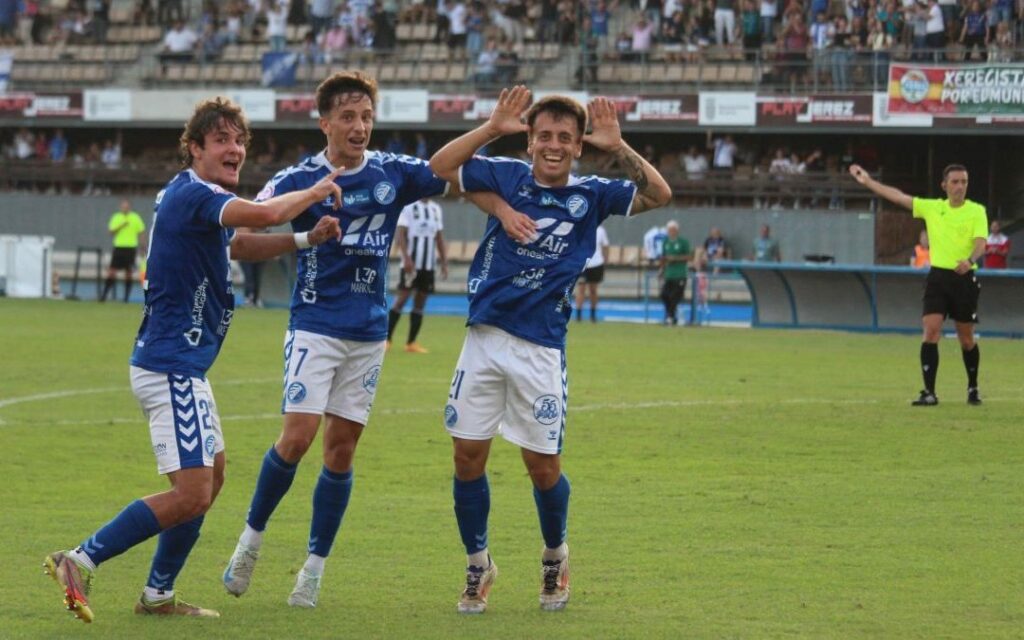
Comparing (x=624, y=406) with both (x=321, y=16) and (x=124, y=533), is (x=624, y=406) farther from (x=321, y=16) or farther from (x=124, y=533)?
(x=321, y=16)

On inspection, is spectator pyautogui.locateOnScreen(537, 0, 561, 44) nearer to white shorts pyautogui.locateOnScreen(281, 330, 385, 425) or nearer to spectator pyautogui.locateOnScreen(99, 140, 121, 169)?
spectator pyautogui.locateOnScreen(99, 140, 121, 169)

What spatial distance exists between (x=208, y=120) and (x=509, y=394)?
1.70 m

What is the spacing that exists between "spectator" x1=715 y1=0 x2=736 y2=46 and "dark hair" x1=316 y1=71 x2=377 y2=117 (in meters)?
31.5

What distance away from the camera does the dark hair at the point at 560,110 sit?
23.9 feet

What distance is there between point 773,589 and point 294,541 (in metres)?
2.67

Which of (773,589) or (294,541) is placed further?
(294,541)

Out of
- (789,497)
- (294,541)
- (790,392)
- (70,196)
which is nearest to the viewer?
(294,541)

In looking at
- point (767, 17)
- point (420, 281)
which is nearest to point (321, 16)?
point (767, 17)

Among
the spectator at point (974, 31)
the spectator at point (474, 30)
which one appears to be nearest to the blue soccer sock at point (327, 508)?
the spectator at point (974, 31)

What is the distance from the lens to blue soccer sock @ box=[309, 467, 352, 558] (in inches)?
297

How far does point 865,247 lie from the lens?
35.7 meters

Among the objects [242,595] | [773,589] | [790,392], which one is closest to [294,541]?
[242,595]

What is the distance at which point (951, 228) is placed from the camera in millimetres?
16094

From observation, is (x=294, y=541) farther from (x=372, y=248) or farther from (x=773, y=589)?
(x=773, y=589)
